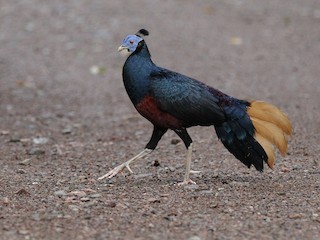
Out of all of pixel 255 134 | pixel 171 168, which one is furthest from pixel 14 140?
pixel 255 134

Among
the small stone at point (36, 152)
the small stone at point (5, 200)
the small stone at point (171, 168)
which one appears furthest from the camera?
the small stone at point (36, 152)

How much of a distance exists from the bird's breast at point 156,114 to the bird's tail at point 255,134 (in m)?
0.36

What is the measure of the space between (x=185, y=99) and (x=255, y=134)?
59 cm

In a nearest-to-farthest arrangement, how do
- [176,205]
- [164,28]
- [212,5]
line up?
1. [176,205]
2. [164,28]
3. [212,5]

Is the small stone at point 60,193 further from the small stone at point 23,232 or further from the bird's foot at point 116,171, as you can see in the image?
the small stone at point 23,232

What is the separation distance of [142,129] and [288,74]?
12.1 feet

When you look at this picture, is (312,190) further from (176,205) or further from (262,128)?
(176,205)

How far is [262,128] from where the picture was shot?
5879mm

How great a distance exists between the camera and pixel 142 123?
9016 millimetres

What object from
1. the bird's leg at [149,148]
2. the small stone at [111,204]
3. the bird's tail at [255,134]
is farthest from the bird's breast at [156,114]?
the small stone at [111,204]

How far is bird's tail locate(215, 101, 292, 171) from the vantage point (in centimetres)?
586

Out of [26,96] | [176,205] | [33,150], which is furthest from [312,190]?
[26,96]

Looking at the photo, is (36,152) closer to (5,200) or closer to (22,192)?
(22,192)

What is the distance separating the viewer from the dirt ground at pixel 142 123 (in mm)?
4852
